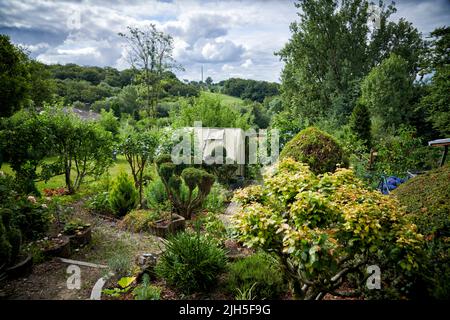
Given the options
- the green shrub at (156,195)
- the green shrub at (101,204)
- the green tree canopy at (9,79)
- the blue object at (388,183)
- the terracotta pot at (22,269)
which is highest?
the green tree canopy at (9,79)

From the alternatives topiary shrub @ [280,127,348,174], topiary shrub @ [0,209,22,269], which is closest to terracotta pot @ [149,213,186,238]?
topiary shrub @ [0,209,22,269]

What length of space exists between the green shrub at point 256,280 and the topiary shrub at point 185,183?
2342 millimetres

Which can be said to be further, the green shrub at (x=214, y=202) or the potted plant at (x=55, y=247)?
the green shrub at (x=214, y=202)

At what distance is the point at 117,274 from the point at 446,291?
3331 millimetres

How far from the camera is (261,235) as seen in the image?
2469 mm

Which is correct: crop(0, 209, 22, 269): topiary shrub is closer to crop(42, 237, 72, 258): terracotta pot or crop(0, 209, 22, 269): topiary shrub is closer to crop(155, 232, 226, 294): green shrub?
crop(42, 237, 72, 258): terracotta pot

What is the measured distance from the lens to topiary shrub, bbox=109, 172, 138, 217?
6.07 meters

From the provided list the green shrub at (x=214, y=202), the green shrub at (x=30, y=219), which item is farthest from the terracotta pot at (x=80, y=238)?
the green shrub at (x=214, y=202)

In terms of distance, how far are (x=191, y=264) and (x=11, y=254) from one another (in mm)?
2179

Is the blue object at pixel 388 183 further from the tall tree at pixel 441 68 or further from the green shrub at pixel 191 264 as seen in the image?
the green shrub at pixel 191 264

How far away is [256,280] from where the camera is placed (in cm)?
316

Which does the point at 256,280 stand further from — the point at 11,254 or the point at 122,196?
the point at 122,196

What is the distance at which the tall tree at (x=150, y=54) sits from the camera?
43.3ft

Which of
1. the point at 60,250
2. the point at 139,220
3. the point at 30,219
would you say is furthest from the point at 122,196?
the point at 60,250
